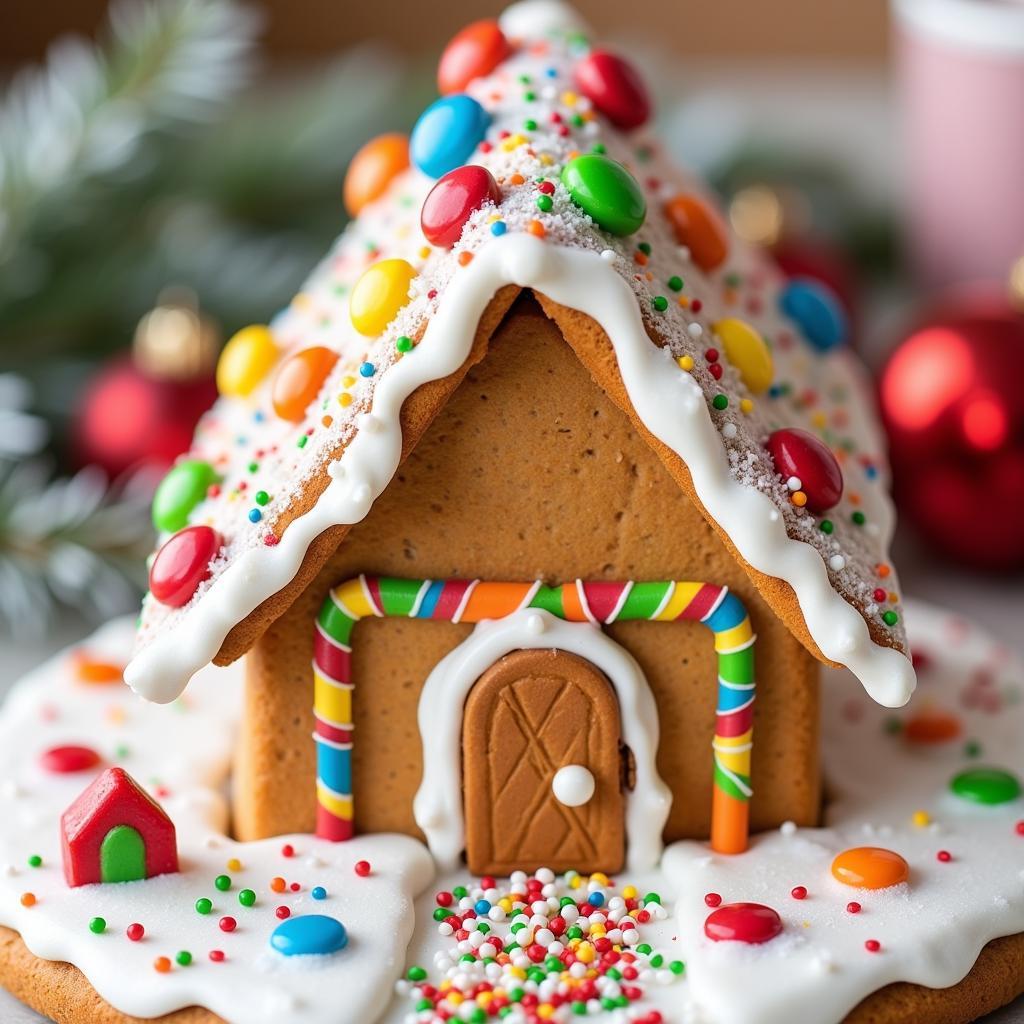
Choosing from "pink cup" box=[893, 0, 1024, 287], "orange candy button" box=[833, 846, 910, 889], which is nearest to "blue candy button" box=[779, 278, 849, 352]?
"orange candy button" box=[833, 846, 910, 889]

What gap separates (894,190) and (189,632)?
9.61 feet

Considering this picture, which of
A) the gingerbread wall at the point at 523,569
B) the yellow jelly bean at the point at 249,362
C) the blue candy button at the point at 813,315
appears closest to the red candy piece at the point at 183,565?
the gingerbread wall at the point at 523,569

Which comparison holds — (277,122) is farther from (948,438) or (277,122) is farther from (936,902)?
(936,902)

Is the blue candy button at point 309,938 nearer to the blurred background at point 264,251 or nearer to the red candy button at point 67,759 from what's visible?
Result: the red candy button at point 67,759

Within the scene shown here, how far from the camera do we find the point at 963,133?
3246mm

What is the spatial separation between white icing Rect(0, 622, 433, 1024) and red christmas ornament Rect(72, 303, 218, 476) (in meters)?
0.68

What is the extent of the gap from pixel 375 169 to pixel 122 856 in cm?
89

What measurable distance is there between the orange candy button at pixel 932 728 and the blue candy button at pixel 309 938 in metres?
0.78

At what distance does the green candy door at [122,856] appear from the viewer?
65.9 inches

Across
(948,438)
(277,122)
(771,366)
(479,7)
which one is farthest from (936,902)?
(479,7)

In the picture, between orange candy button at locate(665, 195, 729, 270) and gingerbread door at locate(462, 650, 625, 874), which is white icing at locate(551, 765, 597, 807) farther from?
orange candy button at locate(665, 195, 729, 270)

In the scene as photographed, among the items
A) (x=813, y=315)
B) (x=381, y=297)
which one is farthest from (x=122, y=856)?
(x=813, y=315)

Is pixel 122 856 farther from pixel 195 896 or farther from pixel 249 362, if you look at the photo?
pixel 249 362

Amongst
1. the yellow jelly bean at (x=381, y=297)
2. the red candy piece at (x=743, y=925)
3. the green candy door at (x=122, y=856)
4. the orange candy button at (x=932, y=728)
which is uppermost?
the yellow jelly bean at (x=381, y=297)
